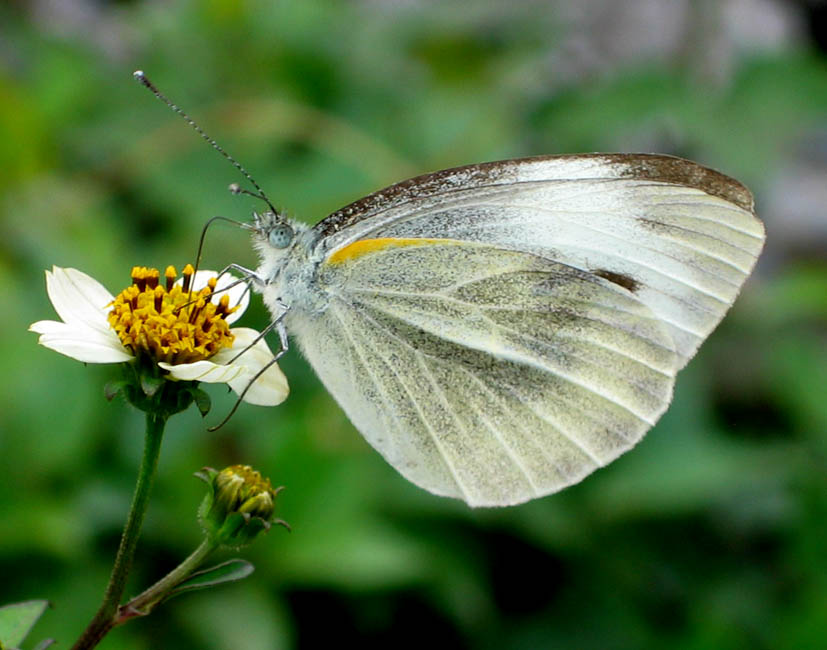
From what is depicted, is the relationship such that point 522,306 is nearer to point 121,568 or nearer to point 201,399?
point 201,399

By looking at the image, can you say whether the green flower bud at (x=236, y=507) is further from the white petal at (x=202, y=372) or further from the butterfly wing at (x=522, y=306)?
the butterfly wing at (x=522, y=306)

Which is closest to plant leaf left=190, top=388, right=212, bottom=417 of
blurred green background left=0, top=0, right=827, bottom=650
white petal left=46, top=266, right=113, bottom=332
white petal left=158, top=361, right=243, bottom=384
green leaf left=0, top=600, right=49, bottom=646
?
white petal left=158, top=361, right=243, bottom=384

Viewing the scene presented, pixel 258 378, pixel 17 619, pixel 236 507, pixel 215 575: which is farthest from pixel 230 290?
pixel 17 619

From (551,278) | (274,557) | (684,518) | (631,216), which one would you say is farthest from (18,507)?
(684,518)

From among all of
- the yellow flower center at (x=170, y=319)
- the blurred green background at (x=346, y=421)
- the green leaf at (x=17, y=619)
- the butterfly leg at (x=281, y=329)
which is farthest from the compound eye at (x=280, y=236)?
the green leaf at (x=17, y=619)

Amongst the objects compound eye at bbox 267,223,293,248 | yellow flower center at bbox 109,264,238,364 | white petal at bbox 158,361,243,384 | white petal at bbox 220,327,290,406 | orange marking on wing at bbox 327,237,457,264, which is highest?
compound eye at bbox 267,223,293,248

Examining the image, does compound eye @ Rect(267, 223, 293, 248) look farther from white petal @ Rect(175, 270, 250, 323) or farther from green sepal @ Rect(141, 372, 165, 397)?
green sepal @ Rect(141, 372, 165, 397)

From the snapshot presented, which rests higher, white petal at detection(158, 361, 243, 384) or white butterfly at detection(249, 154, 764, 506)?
white butterfly at detection(249, 154, 764, 506)
